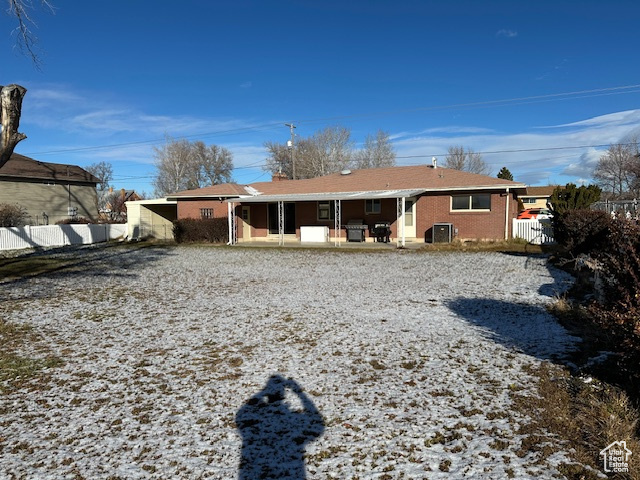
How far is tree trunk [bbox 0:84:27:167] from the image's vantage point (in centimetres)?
768

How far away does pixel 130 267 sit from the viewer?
13.9m

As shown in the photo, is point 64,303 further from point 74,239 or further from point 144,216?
point 144,216

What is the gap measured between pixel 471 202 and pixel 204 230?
1432 centimetres

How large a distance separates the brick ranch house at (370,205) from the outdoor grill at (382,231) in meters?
0.36

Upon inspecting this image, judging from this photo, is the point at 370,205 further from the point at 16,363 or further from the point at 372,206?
the point at 16,363

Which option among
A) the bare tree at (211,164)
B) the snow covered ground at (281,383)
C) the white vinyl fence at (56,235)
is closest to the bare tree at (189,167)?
the bare tree at (211,164)

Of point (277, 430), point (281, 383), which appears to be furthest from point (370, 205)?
point (277, 430)

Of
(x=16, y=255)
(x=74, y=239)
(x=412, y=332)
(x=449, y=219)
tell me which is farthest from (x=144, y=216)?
(x=412, y=332)

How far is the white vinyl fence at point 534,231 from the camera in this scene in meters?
17.9

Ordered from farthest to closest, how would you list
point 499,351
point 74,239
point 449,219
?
point 74,239 → point 449,219 → point 499,351

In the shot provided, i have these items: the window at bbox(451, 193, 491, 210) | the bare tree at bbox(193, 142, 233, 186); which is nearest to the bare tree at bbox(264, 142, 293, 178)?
the bare tree at bbox(193, 142, 233, 186)

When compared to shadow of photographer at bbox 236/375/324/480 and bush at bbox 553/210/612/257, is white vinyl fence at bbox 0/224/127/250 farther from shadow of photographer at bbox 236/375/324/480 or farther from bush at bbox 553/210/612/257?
bush at bbox 553/210/612/257

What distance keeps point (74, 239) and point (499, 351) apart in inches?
995

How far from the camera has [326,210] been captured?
22797 mm
